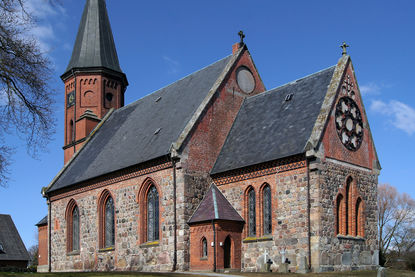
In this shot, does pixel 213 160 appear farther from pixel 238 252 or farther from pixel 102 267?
pixel 102 267

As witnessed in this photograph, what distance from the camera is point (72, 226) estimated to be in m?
36.0

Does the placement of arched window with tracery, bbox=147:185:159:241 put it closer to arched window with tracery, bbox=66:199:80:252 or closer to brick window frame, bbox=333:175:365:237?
arched window with tracery, bbox=66:199:80:252

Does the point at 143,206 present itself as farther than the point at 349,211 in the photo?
Yes

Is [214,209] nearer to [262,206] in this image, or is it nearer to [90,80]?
[262,206]

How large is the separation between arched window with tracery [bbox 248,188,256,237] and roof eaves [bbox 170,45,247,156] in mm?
4453

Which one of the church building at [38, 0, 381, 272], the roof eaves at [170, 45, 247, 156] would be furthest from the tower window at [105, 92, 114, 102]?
the roof eaves at [170, 45, 247, 156]

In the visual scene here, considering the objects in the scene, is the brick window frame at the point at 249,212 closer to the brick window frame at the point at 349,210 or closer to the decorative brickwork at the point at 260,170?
the decorative brickwork at the point at 260,170

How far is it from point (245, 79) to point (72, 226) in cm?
1578

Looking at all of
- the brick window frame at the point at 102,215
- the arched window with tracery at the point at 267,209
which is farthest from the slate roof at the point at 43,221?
the arched window with tracery at the point at 267,209

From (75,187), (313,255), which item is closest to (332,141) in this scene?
(313,255)

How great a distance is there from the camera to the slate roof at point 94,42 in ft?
141

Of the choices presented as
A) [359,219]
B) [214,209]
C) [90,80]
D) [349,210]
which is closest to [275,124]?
[214,209]

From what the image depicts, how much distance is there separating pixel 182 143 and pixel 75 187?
11.5 metres

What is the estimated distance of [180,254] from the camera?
26.2 metres
